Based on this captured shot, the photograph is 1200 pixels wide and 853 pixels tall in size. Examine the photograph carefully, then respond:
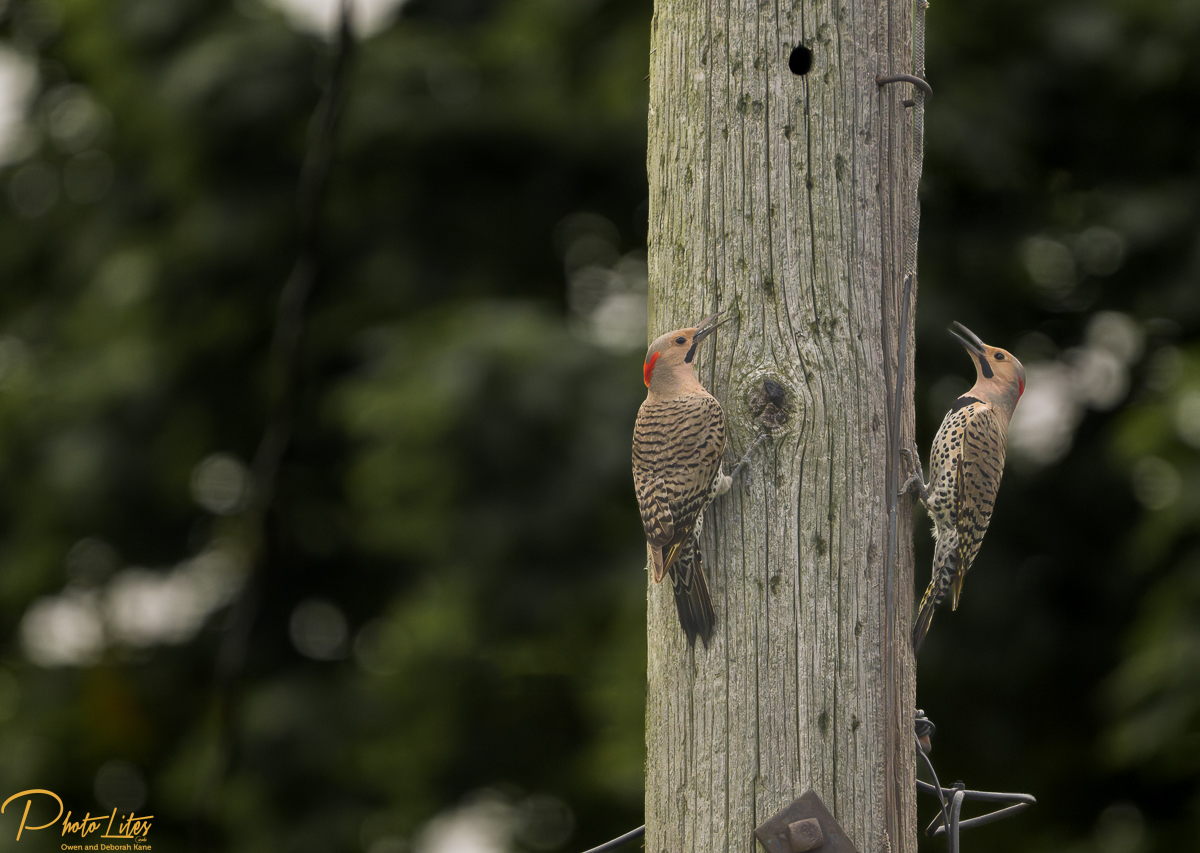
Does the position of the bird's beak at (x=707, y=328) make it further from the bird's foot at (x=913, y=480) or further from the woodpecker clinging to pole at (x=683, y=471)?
the bird's foot at (x=913, y=480)

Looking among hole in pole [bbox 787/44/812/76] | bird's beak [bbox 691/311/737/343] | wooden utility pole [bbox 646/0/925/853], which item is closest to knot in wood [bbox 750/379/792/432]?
wooden utility pole [bbox 646/0/925/853]

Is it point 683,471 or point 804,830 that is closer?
point 804,830

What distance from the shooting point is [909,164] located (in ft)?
7.56

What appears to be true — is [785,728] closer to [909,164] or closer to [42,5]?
[909,164]

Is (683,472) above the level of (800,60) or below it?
below

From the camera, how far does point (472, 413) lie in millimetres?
5633

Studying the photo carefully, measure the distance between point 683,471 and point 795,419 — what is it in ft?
0.74

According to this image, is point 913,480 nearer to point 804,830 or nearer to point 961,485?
point 961,485

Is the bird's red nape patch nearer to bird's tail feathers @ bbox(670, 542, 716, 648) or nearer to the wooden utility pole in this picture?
the wooden utility pole

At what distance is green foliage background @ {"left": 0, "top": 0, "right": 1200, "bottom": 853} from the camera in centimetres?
573

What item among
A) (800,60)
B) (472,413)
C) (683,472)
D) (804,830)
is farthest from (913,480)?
(472,413)

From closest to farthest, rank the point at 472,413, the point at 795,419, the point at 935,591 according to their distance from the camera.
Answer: the point at 795,419 → the point at 935,591 → the point at 472,413

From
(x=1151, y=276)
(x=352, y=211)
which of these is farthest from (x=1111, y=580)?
(x=352, y=211)

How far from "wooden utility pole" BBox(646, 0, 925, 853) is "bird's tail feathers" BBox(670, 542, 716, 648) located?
0.07 ft
